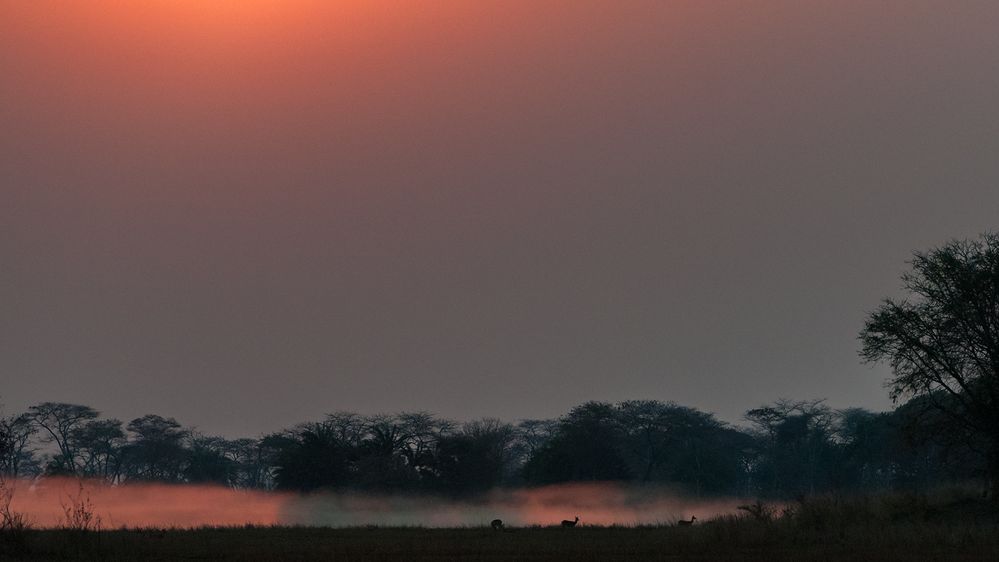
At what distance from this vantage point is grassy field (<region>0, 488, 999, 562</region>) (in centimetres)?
2869

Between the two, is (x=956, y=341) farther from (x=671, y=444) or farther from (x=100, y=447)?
(x=100, y=447)

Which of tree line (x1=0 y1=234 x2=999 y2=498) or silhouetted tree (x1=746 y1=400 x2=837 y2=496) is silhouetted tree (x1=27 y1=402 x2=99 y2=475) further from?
silhouetted tree (x1=746 y1=400 x2=837 y2=496)

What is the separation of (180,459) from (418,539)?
8404 centimetres

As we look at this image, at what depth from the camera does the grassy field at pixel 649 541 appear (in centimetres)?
2869

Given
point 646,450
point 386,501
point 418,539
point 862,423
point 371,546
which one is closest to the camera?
point 371,546

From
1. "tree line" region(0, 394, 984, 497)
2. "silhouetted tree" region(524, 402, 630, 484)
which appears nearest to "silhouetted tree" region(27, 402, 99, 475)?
"tree line" region(0, 394, 984, 497)

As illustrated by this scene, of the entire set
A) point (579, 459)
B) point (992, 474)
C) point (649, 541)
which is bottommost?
point (649, 541)

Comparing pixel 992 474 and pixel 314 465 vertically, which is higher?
pixel 314 465

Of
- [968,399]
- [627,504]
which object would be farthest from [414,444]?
[968,399]

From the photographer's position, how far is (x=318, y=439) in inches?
3238

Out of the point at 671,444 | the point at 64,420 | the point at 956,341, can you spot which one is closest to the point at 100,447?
the point at 64,420

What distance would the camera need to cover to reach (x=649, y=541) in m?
34.1

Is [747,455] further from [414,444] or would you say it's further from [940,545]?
[940,545]

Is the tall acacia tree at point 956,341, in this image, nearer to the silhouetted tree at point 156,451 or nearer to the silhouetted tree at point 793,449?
the silhouetted tree at point 793,449
